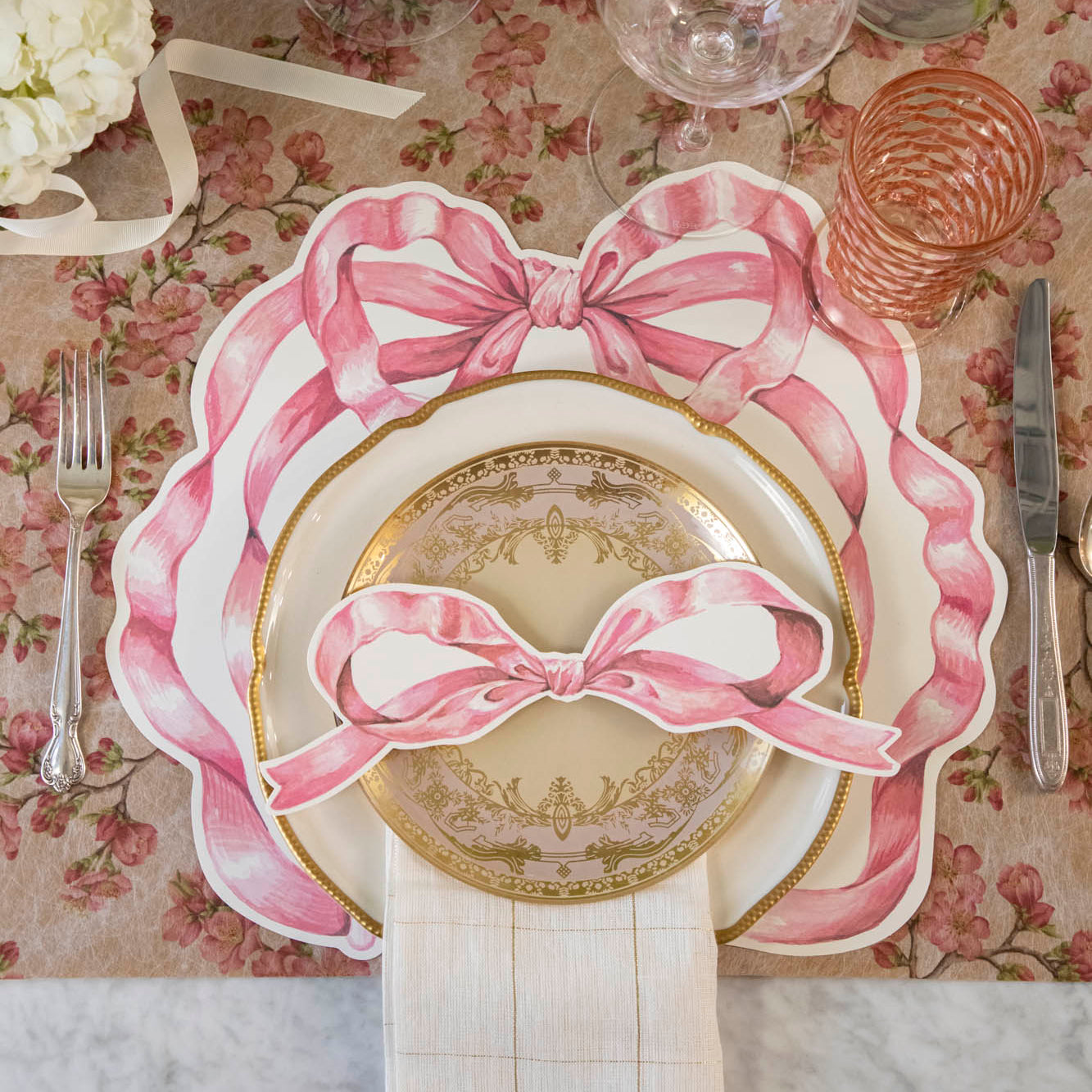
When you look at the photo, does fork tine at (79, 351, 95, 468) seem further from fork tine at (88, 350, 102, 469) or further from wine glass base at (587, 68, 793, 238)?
wine glass base at (587, 68, 793, 238)

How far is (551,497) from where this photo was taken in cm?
54

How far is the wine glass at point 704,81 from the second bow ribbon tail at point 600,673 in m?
0.26

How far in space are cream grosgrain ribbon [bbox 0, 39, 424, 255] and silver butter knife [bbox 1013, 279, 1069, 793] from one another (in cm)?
42

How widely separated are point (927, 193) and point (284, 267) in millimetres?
409

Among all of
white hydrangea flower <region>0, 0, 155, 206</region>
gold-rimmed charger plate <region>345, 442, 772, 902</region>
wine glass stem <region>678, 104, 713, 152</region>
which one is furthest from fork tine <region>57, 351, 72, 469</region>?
wine glass stem <region>678, 104, 713, 152</region>

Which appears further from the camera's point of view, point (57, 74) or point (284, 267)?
point (284, 267)

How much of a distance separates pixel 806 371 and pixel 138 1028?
1.91 ft

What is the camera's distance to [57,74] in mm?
505

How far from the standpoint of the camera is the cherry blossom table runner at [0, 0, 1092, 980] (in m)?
0.57

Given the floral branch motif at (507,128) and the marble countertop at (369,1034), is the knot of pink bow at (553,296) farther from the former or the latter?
the marble countertop at (369,1034)

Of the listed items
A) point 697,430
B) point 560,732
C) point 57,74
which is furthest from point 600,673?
point 57,74

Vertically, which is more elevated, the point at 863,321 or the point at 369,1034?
the point at 863,321

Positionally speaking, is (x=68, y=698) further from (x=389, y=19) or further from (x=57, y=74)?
(x=389, y=19)

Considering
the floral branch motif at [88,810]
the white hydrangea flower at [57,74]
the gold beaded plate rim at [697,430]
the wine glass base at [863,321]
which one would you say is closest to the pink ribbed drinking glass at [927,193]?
the wine glass base at [863,321]
